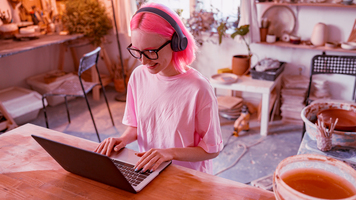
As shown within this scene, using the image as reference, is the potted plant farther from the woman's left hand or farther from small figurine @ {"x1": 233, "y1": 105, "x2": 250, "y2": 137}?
the woman's left hand

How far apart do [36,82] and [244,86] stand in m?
2.44

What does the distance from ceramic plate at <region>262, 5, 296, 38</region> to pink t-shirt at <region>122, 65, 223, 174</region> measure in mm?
2242

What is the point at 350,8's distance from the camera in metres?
2.74

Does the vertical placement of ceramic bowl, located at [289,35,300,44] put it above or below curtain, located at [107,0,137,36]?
below

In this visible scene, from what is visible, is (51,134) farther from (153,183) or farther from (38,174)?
(153,183)

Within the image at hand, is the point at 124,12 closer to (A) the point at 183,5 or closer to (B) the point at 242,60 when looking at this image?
(A) the point at 183,5

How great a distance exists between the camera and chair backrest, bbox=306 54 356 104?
239cm

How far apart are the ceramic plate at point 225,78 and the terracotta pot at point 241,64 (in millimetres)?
100

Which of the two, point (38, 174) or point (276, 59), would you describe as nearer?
point (38, 174)

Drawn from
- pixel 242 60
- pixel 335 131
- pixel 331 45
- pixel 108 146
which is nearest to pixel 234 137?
pixel 242 60

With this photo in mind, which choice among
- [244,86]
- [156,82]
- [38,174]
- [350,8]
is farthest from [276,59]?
[38,174]

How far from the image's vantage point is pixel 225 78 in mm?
2908

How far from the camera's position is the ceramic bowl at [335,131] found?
4.17 feet

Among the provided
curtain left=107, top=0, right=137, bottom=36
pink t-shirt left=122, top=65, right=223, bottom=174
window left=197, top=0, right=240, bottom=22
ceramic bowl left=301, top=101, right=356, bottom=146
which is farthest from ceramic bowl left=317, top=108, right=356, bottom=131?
curtain left=107, top=0, right=137, bottom=36
